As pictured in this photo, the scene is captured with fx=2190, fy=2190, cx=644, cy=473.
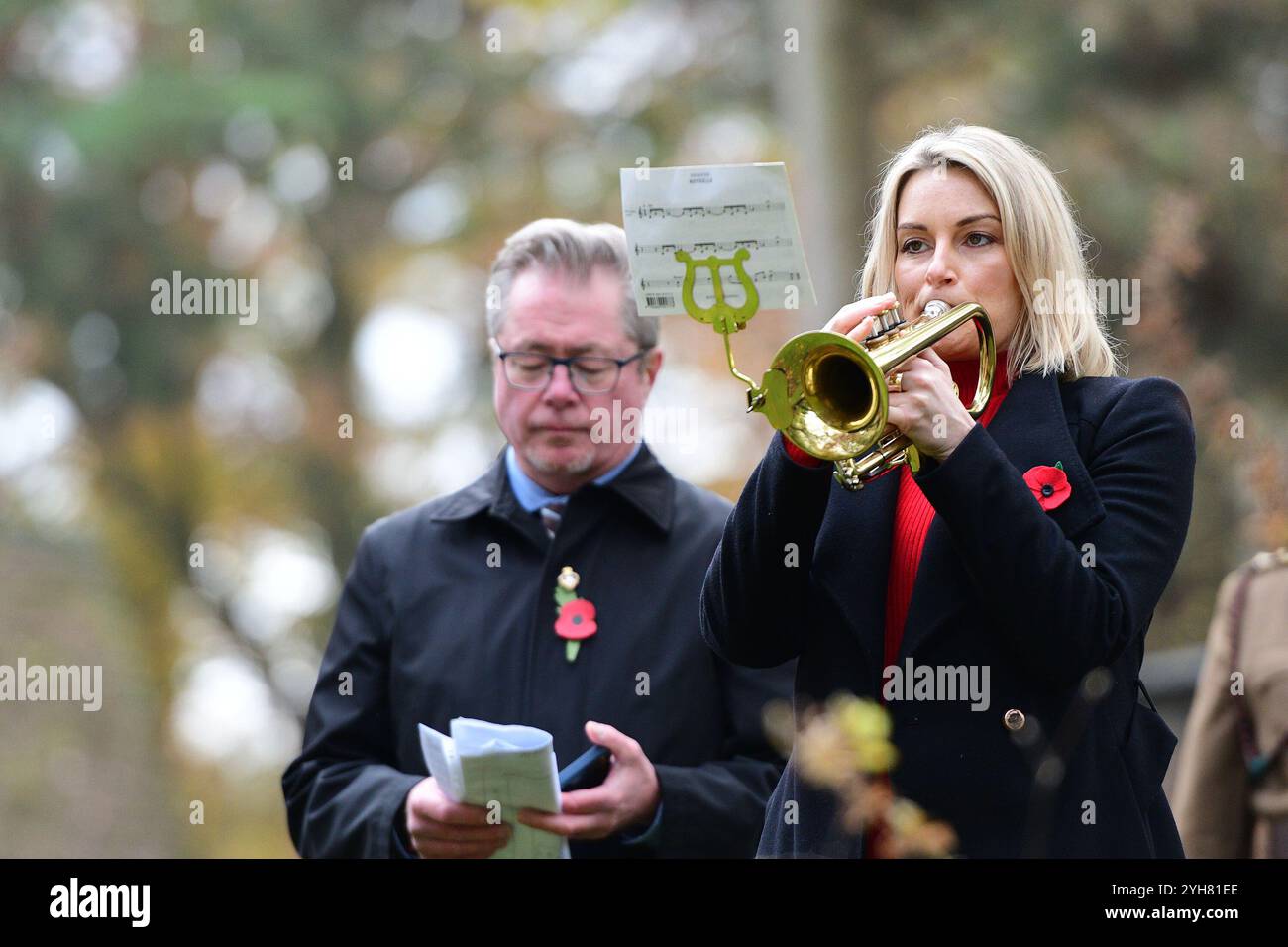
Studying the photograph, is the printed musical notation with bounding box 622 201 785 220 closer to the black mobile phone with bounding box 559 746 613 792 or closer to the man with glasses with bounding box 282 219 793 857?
the man with glasses with bounding box 282 219 793 857

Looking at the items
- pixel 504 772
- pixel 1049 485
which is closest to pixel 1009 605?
pixel 1049 485

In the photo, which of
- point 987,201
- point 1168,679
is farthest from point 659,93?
point 987,201

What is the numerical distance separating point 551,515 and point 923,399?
1.49m

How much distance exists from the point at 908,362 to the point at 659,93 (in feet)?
33.8

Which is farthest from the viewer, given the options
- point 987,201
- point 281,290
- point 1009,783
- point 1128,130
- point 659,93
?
point 281,290

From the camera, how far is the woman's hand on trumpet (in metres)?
3.56

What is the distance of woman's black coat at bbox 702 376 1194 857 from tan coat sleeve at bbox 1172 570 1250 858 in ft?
5.40

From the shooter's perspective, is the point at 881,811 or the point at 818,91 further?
the point at 818,91

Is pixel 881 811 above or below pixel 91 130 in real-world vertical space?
below

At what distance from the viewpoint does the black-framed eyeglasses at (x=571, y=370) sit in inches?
190

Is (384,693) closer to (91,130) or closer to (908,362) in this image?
(908,362)

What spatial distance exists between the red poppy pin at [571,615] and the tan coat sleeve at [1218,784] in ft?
5.27
